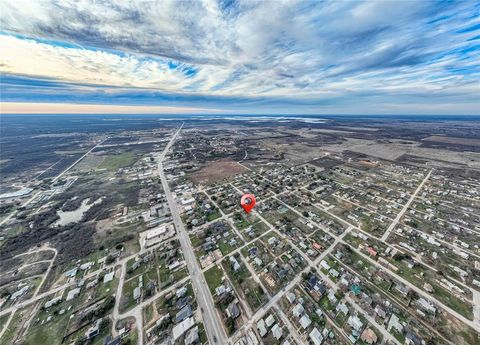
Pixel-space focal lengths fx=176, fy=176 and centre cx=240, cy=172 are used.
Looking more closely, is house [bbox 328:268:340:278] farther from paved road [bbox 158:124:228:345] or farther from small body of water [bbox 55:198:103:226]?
small body of water [bbox 55:198:103:226]

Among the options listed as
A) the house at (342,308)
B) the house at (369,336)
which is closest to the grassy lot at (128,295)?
the house at (342,308)

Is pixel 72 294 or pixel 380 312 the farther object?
pixel 72 294

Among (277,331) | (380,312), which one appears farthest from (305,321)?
(380,312)

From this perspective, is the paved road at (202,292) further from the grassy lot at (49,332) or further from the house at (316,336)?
the grassy lot at (49,332)

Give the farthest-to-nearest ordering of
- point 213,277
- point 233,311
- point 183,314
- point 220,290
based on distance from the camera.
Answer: point 213,277 → point 220,290 → point 233,311 → point 183,314

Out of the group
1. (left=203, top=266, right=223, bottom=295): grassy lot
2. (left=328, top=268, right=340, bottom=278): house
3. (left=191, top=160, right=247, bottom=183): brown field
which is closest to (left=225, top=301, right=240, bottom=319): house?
(left=203, top=266, right=223, bottom=295): grassy lot

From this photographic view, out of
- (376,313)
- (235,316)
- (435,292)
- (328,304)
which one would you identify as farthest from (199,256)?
(435,292)

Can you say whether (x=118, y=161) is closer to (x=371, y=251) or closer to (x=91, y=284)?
(x=91, y=284)
